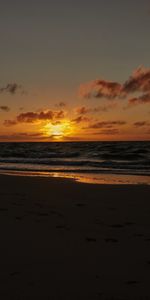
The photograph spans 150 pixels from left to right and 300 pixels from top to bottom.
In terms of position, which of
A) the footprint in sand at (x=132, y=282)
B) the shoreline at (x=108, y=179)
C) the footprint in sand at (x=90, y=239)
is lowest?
the footprint in sand at (x=132, y=282)

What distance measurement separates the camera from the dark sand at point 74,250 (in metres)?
3.41

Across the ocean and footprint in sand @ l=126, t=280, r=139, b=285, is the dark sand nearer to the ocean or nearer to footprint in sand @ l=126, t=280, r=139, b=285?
footprint in sand @ l=126, t=280, r=139, b=285

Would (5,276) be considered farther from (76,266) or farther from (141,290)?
(141,290)

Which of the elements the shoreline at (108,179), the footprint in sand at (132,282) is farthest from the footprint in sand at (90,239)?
the shoreline at (108,179)

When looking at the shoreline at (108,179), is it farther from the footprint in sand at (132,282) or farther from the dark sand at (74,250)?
the footprint in sand at (132,282)

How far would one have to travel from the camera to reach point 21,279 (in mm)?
3574

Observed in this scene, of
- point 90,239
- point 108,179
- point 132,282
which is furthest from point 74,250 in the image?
point 108,179

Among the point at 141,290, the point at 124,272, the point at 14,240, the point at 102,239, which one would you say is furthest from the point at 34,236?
the point at 141,290

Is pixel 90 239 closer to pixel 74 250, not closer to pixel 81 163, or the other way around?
pixel 74 250

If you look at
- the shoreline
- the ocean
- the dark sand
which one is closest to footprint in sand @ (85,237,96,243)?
the dark sand

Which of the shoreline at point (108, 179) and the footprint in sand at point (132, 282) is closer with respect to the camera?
the footprint in sand at point (132, 282)

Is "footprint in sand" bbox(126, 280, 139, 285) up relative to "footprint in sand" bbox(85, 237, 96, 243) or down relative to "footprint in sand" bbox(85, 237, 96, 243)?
down

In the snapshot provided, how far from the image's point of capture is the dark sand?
3412 millimetres

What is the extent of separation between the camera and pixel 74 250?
446 cm
